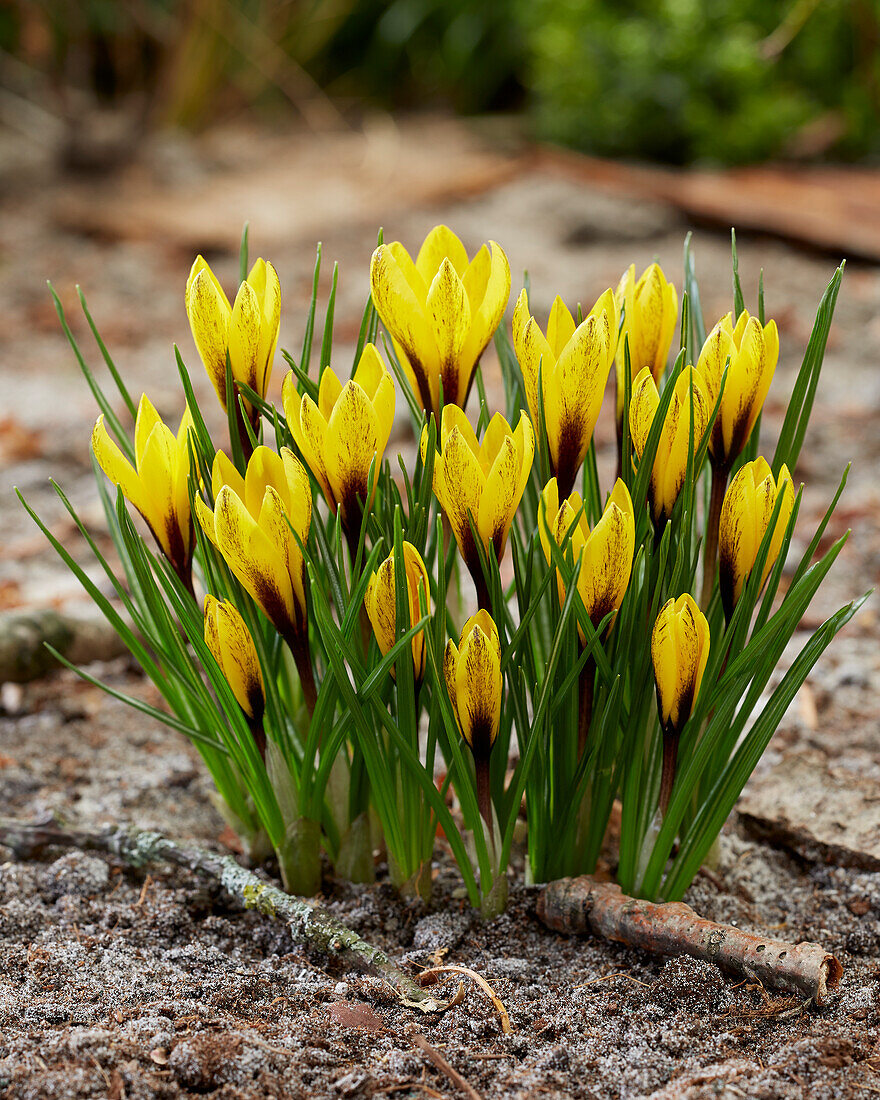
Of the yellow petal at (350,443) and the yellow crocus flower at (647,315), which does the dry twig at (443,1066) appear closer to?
the yellow petal at (350,443)

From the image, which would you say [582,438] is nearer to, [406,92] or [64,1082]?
[64,1082]

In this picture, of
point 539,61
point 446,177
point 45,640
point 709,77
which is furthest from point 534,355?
point 539,61

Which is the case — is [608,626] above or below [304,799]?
above

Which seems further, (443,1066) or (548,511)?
(548,511)

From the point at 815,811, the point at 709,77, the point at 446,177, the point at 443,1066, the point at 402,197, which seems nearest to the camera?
the point at 443,1066

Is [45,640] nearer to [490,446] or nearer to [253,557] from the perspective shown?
[253,557]

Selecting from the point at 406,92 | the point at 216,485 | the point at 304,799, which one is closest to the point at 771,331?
the point at 216,485
